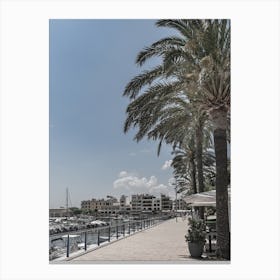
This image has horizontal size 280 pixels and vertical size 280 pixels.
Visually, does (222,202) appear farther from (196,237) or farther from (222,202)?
(196,237)

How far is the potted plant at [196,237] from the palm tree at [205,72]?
0.55 metres

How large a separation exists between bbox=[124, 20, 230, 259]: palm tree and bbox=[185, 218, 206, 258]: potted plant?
0.55 m

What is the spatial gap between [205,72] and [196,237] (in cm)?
417

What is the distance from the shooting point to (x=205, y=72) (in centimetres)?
946

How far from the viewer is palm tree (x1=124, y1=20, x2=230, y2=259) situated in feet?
32.2

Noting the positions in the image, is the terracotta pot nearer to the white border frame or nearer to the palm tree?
the palm tree

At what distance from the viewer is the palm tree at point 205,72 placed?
32.2 feet

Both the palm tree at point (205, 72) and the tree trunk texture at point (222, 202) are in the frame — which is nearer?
the palm tree at point (205, 72)
